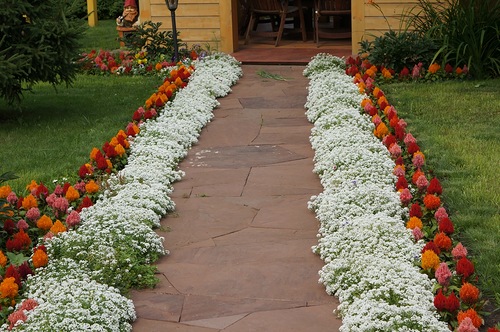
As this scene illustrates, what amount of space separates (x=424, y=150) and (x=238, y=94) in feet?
11.8

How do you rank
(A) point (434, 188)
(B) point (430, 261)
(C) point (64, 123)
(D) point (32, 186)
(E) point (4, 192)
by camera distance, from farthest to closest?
(C) point (64, 123), (D) point (32, 186), (E) point (4, 192), (A) point (434, 188), (B) point (430, 261)

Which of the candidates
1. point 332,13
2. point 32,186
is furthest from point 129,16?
point 32,186

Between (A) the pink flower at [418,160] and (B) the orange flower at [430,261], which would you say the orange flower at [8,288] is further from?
(A) the pink flower at [418,160]

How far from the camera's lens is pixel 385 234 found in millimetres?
5633

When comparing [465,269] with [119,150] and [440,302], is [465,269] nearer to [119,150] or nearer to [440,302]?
[440,302]

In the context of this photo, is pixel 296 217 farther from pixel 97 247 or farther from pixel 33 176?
pixel 33 176

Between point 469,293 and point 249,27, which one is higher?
point 249,27

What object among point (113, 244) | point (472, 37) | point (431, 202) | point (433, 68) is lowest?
point (113, 244)

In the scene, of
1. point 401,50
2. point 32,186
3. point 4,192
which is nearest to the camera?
point 4,192

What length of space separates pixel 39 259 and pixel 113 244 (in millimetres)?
514

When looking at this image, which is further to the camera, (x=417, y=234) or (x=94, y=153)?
(x=94, y=153)

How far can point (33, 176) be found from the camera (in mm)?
7520

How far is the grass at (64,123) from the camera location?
7.88 meters

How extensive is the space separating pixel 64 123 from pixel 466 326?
20.2 feet
